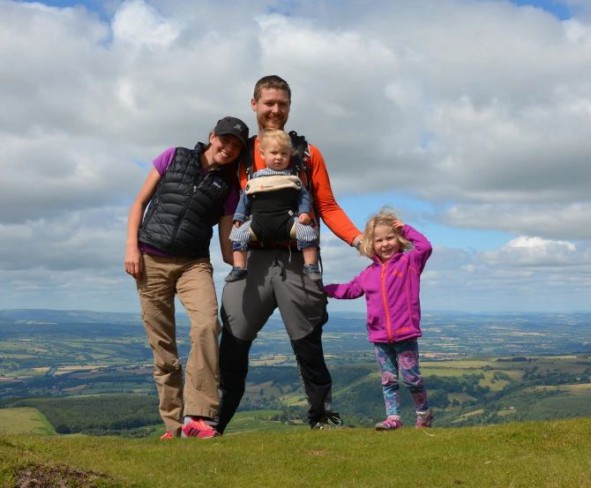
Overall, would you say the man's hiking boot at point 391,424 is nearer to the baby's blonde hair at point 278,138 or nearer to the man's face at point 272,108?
the baby's blonde hair at point 278,138

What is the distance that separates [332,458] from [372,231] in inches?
139

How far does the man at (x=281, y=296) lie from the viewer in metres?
9.13

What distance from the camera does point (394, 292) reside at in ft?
30.9

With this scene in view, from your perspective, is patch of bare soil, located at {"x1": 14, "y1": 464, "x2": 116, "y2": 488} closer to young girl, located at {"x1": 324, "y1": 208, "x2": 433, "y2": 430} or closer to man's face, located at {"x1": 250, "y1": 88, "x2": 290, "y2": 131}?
young girl, located at {"x1": 324, "y1": 208, "x2": 433, "y2": 430}

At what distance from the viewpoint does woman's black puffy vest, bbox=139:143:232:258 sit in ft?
30.7

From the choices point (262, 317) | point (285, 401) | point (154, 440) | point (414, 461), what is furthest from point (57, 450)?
point (285, 401)

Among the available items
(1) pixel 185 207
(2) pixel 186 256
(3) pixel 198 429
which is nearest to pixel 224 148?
(1) pixel 185 207

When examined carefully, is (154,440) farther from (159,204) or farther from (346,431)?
(159,204)

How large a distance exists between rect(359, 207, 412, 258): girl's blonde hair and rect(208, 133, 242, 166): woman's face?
92.3 inches

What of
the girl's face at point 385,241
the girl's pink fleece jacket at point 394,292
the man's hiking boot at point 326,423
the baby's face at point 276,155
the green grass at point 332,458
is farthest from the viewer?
the girl's face at point 385,241

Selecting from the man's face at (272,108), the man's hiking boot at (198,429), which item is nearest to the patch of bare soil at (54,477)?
the man's hiking boot at (198,429)

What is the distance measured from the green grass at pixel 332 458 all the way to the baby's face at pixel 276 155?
395 cm

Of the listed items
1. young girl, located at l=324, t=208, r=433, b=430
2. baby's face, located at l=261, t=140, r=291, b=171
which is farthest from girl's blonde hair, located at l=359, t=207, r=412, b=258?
baby's face, located at l=261, t=140, r=291, b=171

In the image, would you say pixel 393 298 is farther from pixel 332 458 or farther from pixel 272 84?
pixel 272 84
